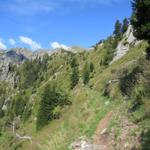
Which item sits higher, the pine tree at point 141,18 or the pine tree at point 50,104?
the pine tree at point 141,18

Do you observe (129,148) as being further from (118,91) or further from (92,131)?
(118,91)

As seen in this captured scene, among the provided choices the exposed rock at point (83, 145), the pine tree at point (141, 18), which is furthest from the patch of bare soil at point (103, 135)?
the pine tree at point (141, 18)

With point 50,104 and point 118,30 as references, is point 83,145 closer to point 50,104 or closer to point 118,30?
point 50,104

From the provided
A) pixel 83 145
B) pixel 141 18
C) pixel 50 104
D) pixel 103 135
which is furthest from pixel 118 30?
pixel 83 145

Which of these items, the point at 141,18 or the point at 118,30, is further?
the point at 118,30

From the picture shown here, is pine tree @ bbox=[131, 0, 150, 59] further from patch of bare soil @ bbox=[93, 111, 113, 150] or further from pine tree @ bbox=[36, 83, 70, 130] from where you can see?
pine tree @ bbox=[36, 83, 70, 130]

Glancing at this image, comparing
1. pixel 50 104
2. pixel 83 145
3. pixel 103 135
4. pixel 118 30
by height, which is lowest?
pixel 83 145

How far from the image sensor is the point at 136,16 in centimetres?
2138

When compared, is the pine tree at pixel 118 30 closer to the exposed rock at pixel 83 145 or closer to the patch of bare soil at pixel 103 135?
the patch of bare soil at pixel 103 135

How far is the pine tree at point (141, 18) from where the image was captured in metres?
20.3

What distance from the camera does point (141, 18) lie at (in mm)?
21125

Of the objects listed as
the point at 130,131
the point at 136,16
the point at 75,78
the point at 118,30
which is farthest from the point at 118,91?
the point at 118,30

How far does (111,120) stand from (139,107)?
194 cm

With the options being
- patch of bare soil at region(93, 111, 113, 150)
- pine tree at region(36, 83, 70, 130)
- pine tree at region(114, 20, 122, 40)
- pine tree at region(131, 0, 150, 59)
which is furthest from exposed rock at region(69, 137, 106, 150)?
pine tree at region(114, 20, 122, 40)
